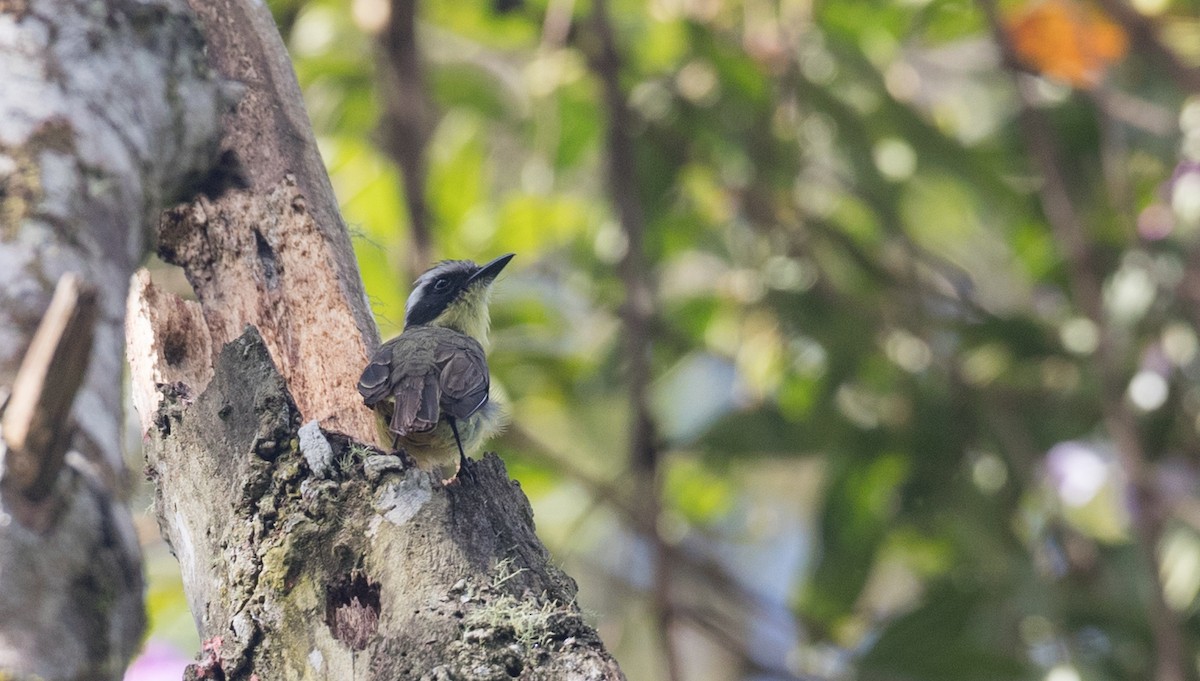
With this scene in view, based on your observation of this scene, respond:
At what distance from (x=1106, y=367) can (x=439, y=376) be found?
299 centimetres

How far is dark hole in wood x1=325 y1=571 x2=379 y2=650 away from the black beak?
240 centimetres

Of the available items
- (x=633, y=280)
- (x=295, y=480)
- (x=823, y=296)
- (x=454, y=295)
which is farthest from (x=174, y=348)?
(x=823, y=296)

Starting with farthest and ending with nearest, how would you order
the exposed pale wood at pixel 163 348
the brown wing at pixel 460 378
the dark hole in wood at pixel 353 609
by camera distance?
the brown wing at pixel 460 378 < the exposed pale wood at pixel 163 348 < the dark hole in wood at pixel 353 609

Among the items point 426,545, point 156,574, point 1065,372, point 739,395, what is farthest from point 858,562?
point 426,545

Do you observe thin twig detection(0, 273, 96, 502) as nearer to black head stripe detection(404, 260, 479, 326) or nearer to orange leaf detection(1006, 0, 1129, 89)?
black head stripe detection(404, 260, 479, 326)

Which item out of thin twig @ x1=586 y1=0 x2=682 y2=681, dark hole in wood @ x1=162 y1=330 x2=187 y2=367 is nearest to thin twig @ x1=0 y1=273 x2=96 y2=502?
dark hole in wood @ x1=162 y1=330 x2=187 y2=367

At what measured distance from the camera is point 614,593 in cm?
612

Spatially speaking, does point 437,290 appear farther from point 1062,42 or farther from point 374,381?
point 1062,42

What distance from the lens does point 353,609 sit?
2.11 meters

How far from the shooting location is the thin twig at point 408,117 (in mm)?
5148

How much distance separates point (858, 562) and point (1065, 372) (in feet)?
4.34

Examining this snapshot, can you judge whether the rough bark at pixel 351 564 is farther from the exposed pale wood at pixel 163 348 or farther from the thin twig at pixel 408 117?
the thin twig at pixel 408 117

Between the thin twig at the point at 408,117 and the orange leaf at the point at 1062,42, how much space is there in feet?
7.91

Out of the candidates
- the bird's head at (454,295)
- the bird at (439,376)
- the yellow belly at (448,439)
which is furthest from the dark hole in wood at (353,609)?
the bird's head at (454,295)
